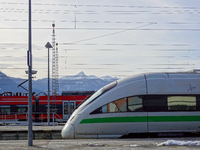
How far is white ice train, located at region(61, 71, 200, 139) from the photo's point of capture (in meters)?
14.9

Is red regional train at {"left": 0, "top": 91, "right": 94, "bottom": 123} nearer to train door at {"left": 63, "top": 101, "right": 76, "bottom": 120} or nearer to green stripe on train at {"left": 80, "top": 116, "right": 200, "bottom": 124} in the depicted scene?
train door at {"left": 63, "top": 101, "right": 76, "bottom": 120}

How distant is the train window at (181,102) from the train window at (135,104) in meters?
1.30

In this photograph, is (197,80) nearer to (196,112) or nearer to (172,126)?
(196,112)

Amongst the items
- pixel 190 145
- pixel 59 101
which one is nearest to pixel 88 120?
pixel 190 145

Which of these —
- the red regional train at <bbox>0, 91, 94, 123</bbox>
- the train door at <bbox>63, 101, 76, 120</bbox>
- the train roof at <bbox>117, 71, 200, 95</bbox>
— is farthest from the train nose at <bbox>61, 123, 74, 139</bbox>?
the train door at <bbox>63, 101, 76, 120</bbox>

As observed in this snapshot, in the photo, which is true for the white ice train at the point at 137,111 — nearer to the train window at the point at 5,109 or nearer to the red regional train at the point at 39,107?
the red regional train at the point at 39,107

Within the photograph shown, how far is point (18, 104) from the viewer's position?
112 ft

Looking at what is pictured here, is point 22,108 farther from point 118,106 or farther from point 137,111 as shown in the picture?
point 137,111

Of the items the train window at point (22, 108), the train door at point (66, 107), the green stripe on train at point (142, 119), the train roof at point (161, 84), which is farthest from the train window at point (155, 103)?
the train window at point (22, 108)

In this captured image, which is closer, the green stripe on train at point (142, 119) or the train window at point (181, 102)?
the green stripe on train at point (142, 119)

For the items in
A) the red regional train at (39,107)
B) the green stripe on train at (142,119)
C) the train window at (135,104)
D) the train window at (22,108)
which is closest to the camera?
the green stripe on train at (142,119)

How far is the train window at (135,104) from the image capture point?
14977mm

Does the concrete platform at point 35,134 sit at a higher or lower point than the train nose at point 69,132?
lower

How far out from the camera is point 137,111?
589 inches
